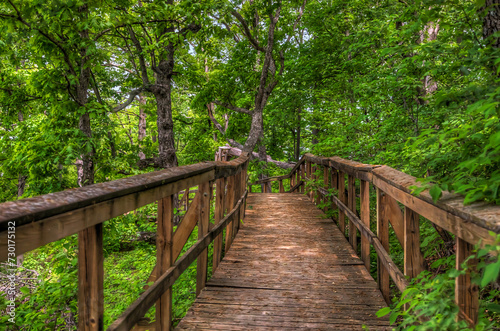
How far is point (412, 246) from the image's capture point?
237 cm

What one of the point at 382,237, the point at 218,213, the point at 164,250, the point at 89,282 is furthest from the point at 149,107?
the point at 89,282

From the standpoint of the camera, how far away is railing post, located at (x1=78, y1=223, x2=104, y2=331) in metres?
1.46

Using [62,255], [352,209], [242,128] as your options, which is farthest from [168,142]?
[242,128]

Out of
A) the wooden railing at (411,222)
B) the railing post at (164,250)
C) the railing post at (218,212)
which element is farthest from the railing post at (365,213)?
the railing post at (164,250)

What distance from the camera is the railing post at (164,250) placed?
2244 millimetres

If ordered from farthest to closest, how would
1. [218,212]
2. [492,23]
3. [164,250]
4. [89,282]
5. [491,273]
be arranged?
1. [218,212]
2. [492,23]
3. [164,250]
4. [89,282]
5. [491,273]

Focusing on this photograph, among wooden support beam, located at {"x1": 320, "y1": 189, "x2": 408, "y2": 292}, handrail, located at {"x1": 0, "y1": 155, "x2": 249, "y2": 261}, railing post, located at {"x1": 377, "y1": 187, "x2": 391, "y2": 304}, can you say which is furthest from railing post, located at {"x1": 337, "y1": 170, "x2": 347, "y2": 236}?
handrail, located at {"x1": 0, "y1": 155, "x2": 249, "y2": 261}

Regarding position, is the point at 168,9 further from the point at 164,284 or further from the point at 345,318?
the point at 345,318

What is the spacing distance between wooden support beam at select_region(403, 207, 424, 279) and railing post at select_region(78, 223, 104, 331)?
2.18 metres

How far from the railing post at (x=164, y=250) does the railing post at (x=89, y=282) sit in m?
0.74

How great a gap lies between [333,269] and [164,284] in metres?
2.29

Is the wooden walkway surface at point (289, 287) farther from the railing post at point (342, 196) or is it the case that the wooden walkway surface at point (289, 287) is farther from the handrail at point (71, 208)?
the handrail at point (71, 208)

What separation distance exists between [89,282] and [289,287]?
89.5 inches

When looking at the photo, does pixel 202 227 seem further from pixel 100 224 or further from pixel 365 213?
pixel 365 213
